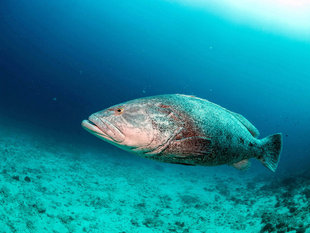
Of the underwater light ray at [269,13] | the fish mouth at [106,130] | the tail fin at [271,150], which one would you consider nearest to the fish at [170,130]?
the fish mouth at [106,130]

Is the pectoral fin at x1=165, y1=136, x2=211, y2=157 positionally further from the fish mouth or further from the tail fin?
the tail fin

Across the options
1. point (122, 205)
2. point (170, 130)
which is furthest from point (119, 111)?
point (122, 205)

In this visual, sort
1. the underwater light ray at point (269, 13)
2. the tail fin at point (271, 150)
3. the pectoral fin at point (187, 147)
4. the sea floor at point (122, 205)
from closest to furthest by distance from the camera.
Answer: the pectoral fin at point (187, 147) → the tail fin at point (271, 150) → the sea floor at point (122, 205) → the underwater light ray at point (269, 13)

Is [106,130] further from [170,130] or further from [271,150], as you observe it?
[271,150]

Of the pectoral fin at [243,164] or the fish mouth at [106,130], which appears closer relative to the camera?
the fish mouth at [106,130]

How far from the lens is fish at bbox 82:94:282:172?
1.52 metres

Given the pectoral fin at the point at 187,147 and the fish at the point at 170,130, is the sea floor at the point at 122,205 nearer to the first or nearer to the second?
the fish at the point at 170,130

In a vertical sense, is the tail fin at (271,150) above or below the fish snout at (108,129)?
above

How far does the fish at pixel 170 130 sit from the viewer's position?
59.7 inches

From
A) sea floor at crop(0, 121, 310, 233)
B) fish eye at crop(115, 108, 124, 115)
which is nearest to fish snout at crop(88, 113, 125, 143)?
fish eye at crop(115, 108, 124, 115)

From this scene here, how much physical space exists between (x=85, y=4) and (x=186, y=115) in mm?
99823

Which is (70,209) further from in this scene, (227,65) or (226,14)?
(227,65)

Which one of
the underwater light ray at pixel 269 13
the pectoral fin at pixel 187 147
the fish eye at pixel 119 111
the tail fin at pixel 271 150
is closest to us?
the pectoral fin at pixel 187 147

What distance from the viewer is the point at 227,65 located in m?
104
